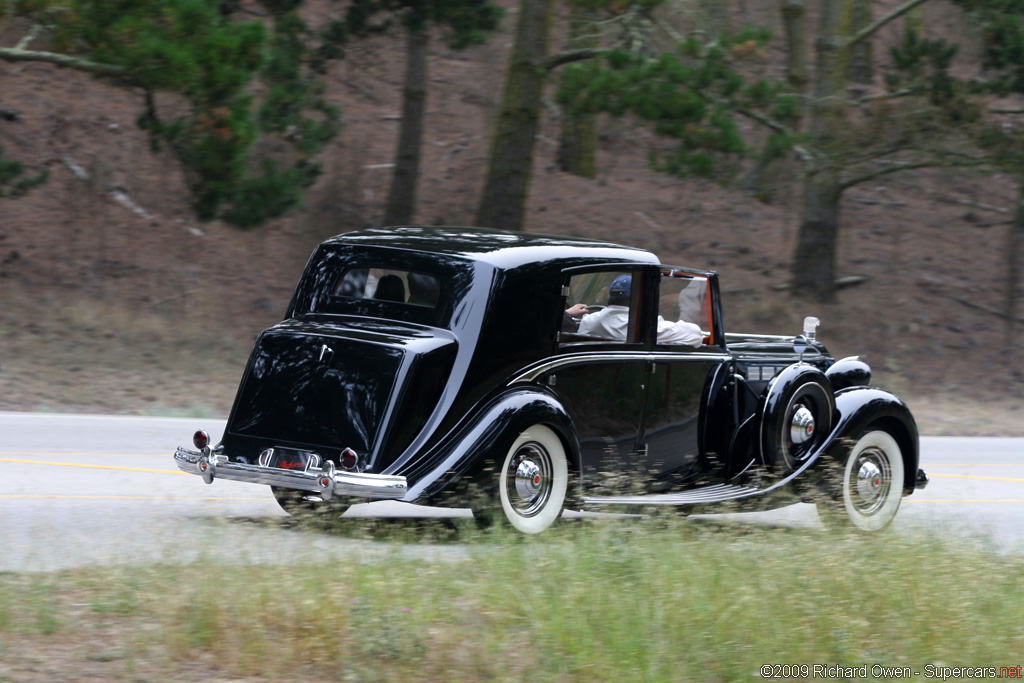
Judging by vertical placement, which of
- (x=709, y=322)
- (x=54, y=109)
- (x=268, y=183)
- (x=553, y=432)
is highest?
(x=54, y=109)

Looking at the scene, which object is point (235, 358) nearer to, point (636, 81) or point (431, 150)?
point (636, 81)

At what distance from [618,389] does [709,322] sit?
1141 millimetres

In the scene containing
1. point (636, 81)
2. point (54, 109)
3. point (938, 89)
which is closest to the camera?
point (636, 81)

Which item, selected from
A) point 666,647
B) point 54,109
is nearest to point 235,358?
point 54,109

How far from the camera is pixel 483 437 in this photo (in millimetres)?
7062

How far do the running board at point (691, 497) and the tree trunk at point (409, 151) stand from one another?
1484 cm

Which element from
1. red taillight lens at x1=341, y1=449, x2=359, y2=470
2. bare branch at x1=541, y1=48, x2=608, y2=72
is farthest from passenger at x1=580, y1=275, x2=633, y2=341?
bare branch at x1=541, y1=48, x2=608, y2=72

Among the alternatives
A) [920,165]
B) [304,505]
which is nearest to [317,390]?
[304,505]

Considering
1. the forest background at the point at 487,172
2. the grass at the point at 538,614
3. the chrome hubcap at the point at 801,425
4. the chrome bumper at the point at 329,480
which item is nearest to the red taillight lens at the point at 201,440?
the chrome bumper at the point at 329,480

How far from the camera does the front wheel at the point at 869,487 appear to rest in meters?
8.52

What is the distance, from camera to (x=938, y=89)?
19.6 m

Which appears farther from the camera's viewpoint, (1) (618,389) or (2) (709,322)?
(2) (709,322)

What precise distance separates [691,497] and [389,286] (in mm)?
2342

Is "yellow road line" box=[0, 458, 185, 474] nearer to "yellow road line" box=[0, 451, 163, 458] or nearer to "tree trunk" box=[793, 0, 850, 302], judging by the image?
"yellow road line" box=[0, 451, 163, 458]
